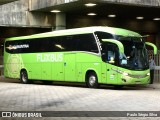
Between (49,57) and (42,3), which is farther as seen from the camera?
(42,3)

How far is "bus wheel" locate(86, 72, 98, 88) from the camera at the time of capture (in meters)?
22.6

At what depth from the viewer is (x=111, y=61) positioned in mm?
21531

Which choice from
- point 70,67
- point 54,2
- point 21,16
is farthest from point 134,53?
point 21,16

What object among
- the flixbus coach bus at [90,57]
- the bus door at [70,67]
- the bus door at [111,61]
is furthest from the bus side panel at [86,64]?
the bus door at [111,61]

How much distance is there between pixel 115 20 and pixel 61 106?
23825 millimetres

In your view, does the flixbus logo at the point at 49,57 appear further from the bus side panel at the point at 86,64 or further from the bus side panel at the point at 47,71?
the bus side panel at the point at 86,64

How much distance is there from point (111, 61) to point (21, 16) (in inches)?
493

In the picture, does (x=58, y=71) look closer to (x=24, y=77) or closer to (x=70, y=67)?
(x=70, y=67)

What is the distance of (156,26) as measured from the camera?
133 ft

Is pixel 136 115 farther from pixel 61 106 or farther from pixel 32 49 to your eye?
pixel 32 49

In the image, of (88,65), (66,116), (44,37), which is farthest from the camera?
(44,37)

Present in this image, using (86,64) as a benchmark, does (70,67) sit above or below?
below

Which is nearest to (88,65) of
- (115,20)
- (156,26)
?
Answer: (115,20)

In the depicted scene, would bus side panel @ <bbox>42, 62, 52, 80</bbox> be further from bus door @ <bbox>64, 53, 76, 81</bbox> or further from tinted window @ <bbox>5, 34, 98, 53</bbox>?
bus door @ <bbox>64, 53, 76, 81</bbox>
